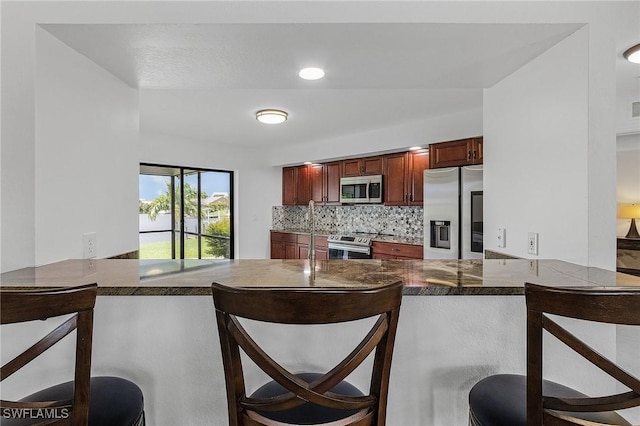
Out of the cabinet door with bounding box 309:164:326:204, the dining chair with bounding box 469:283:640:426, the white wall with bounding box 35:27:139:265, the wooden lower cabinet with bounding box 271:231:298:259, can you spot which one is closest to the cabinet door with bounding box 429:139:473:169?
the cabinet door with bounding box 309:164:326:204

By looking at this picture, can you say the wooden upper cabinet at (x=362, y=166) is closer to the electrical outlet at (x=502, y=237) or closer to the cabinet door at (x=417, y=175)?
the cabinet door at (x=417, y=175)

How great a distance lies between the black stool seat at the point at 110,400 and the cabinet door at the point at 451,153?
345 cm

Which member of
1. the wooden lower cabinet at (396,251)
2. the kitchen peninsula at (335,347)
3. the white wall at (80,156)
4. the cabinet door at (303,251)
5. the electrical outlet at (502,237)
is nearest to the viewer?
the kitchen peninsula at (335,347)

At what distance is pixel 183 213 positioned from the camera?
508cm

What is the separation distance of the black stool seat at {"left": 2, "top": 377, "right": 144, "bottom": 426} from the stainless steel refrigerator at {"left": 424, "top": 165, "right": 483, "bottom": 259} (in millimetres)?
3079

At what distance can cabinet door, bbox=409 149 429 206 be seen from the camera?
4137mm

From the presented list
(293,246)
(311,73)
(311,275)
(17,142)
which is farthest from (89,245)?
(293,246)

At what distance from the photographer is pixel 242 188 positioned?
5.74 meters

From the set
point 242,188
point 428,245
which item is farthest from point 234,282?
point 242,188

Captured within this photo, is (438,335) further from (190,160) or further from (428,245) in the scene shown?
(190,160)

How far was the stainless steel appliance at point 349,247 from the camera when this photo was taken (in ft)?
14.9

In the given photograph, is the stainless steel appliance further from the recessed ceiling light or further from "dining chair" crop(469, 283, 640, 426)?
"dining chair" crop(469, 283, 640, 426)

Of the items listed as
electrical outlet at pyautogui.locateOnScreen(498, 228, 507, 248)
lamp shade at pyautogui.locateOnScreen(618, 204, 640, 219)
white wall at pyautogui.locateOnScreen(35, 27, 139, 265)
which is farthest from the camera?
lamp shade at pyautogui.locateOnScreen(618, 204, 640, 219)

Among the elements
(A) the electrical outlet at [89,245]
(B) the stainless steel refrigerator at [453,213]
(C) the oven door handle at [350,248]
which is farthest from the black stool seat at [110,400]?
(C) the oven door handle at [350,248]
